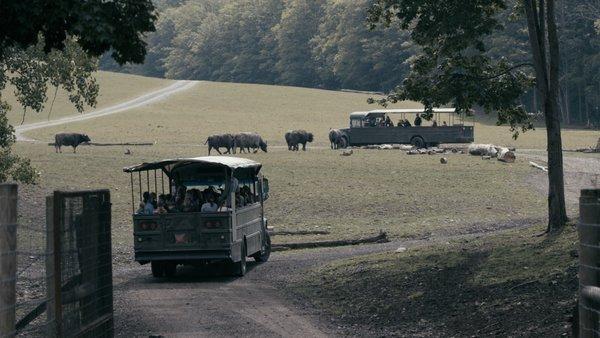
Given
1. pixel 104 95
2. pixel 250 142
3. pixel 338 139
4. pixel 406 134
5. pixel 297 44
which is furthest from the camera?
pixel 297 44

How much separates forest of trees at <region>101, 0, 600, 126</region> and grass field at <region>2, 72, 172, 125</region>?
71.3ft

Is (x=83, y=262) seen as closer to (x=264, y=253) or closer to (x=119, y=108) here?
(x=264, y=253)

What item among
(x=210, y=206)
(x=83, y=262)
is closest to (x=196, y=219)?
(x=210, y=206)

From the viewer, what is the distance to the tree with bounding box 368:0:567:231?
21.9 m

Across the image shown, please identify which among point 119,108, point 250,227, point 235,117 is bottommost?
point 250,227

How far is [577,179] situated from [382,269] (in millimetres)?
25759

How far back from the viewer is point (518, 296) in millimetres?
16328

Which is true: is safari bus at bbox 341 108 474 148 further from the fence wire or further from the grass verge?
the fence wire

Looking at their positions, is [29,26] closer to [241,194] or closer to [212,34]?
[241,194]

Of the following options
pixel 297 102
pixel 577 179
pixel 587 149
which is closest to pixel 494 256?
pixel 577 179

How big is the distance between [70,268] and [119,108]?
9245cm

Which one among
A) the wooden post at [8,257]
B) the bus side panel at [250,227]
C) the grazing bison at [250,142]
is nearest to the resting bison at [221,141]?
the grazing bison at [250,142]

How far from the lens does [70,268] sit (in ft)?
35.3

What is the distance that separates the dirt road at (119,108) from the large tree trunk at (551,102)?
52203mm
